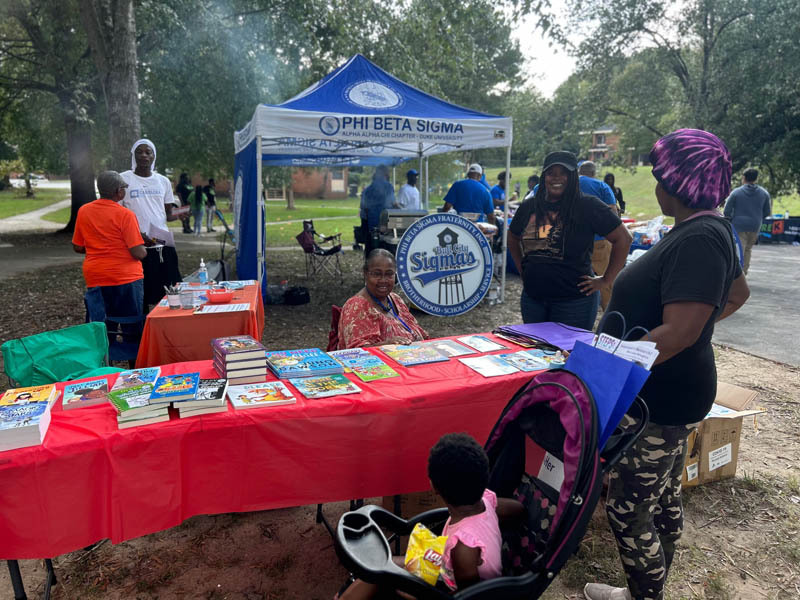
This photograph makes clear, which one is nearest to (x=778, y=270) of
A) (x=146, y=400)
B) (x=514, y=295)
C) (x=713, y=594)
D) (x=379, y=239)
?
(x=514, y=295)

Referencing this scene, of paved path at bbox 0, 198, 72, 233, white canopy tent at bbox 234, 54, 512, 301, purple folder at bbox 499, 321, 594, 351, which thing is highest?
white canopy tent at bbox 234, 54, 512, 301

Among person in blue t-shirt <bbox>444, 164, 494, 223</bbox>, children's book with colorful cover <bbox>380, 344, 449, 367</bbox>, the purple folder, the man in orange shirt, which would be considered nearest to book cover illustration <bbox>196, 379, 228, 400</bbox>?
children's book with colorful cover <bbox>380, 344, 449, 367</bbox>

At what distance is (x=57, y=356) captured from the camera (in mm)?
3172

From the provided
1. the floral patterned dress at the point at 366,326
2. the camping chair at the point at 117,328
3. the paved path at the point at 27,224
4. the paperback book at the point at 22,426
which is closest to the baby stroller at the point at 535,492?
the paperback book at the point at 22,426

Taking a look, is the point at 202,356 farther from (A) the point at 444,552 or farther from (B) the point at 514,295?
(B) the point at 514,295

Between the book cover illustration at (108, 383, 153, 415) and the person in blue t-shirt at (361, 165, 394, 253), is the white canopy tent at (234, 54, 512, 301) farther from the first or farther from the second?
the book cover illustration at (108, 383, 153, 415)

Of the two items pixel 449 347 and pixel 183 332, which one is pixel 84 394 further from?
pixel 449 347

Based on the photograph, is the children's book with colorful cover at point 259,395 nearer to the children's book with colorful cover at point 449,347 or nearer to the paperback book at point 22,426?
the paperback book at point 22,426

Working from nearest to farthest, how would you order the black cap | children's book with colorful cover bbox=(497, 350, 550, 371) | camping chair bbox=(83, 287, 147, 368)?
1. children's book with colorful cover bbox=(497, 350, 550, 371)
2. the black cap
3. camping chair bbox=(83, 287, 147, 368)

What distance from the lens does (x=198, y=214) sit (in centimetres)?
1659

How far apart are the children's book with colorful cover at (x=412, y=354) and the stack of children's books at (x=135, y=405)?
119cm

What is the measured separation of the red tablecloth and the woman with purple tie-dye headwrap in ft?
2.40

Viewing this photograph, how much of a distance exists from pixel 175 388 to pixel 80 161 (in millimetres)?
15400

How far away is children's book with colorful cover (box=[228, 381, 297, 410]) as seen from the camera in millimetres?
2184
